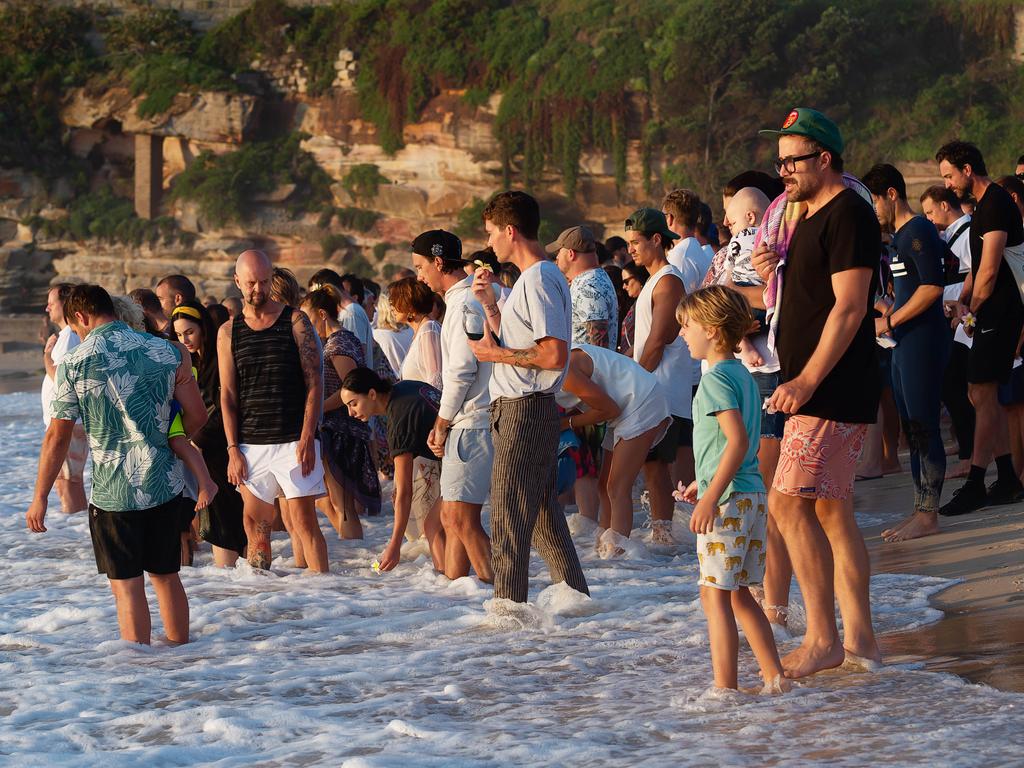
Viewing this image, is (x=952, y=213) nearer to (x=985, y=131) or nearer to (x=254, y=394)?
(x=254, y=394)

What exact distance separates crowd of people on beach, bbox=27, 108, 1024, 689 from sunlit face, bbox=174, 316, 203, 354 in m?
0.01

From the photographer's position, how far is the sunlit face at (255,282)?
685 cm

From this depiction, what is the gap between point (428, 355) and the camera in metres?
7.27

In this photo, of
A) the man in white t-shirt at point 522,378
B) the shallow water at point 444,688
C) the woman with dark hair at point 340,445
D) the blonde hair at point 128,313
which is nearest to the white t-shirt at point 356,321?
the woman with dark hair at point 340,445

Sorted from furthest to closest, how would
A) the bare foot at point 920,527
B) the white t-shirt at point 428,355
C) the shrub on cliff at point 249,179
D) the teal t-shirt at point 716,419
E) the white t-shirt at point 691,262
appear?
the shrub on cliff at point 249,179, the white t-shirt at point 691,262, the white t-shirt at point 428,355, the bare foot at point 920,527, the teal t-shirt at point 716,419

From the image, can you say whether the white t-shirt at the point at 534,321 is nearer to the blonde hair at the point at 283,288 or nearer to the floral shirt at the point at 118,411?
the floral shirt at the point at 118,411

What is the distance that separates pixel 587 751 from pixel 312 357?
3.40m

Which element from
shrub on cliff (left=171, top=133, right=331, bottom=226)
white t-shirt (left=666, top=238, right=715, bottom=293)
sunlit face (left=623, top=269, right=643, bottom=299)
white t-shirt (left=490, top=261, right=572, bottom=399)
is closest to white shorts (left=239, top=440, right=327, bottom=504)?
white t-shirt (left=490, top=261, right=572, bottom=399)

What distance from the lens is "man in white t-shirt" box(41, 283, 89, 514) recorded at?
912 centimetres

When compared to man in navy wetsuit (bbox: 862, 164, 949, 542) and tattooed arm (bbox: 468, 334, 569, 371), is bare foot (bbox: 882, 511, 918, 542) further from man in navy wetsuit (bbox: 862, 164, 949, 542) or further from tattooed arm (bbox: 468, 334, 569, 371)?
tattooed arm (bbox: 468, 334, 569, 371)

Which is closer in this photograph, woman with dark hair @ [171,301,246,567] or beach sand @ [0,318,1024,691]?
beach sand @ [0,318,1024,691]

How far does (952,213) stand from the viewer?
28.5 feet

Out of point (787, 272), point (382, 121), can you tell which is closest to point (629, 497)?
point (787, 272)

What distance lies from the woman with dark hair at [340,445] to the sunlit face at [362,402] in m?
1.15
